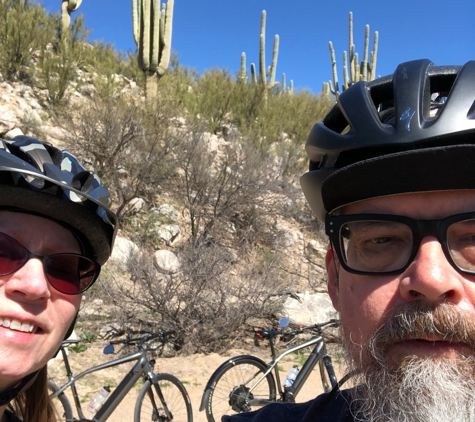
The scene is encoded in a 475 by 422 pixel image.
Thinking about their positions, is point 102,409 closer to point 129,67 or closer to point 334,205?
point 334,205

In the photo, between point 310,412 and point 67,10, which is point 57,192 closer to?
point 310,412

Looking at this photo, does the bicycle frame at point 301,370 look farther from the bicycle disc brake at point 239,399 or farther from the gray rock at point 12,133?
the gray rock at point 12,133

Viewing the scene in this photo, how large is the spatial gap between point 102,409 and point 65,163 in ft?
9.61

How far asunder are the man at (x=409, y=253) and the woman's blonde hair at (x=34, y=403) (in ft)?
3.07

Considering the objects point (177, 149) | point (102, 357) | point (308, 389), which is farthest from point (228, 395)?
point (177, 149)

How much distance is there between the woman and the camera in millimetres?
1331

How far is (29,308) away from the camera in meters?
1.34

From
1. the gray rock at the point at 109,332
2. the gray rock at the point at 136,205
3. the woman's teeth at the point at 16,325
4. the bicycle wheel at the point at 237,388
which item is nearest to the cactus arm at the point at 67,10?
the gray rock at the point at 136,205

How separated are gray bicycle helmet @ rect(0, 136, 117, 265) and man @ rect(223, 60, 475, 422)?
92 centimetres

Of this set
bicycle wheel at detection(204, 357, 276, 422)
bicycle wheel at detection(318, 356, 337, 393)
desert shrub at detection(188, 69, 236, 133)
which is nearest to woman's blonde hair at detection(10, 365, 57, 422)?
bicycle wheel at detection(204, 357, 276, 422)

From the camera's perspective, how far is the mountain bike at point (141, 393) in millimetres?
3773

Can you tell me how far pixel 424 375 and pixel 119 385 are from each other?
11.7ft

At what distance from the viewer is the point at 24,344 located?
1324mm

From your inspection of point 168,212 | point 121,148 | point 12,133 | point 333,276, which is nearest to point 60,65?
point 12,133
